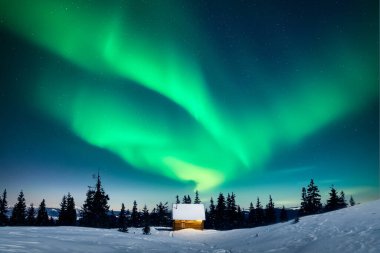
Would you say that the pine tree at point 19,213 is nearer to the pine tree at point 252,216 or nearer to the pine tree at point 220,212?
the pine tree at point 220,212

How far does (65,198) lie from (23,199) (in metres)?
9.68

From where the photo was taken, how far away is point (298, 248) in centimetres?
1421

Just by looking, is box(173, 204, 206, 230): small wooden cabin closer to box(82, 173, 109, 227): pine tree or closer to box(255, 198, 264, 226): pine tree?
box(82, 173, 109, 227): pine tree

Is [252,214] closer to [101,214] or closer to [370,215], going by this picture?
[101,214]

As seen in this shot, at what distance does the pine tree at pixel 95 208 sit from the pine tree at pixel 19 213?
716 inches

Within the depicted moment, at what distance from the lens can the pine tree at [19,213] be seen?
66125 millimetres

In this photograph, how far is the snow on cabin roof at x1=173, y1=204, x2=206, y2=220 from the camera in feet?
177

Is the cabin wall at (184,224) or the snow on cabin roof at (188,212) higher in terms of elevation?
the snow on cabin roof at (188,212)

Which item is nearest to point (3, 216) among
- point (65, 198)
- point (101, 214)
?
point (65, 198)

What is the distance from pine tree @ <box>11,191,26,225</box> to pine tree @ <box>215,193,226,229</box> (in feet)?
157

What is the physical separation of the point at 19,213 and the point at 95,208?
2187 cm

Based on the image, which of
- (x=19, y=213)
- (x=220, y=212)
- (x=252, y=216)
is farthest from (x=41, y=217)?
(x=252, y=216)

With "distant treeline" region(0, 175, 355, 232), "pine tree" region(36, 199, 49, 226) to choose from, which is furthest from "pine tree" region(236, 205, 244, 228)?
"pine tree" region(36, 199, 49, 226)

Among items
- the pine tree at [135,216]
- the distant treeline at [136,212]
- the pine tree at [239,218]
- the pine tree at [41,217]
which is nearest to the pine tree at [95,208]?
the distant treeline at [136,212]
